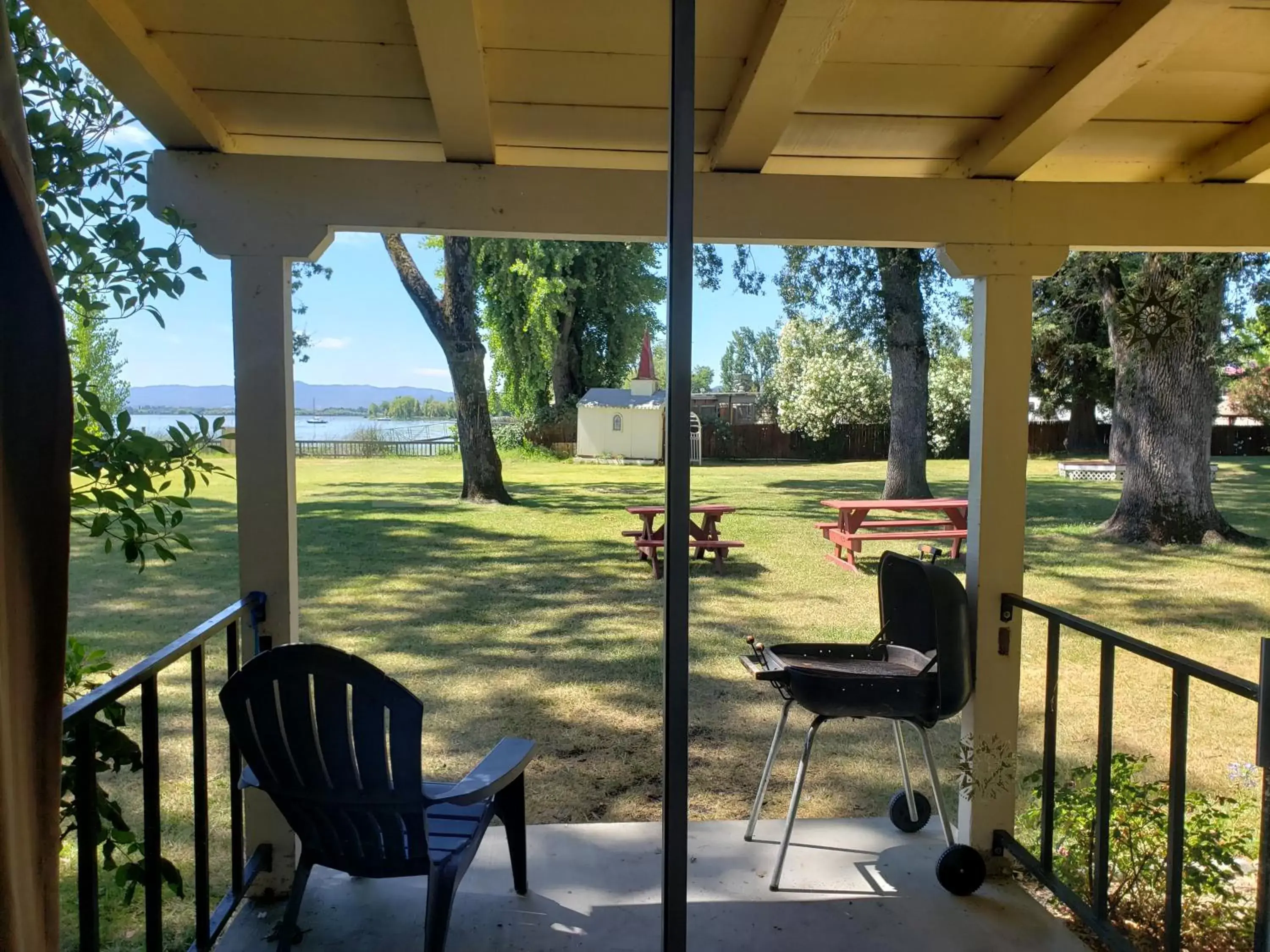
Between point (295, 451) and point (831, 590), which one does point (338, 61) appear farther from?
point (831, 590)

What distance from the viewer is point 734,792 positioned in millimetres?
3447

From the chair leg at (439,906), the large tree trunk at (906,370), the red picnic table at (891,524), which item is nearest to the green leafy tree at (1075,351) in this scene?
the large tree trunk at (906,370)

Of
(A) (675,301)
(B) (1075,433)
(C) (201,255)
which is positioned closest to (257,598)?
(C) (201,255)

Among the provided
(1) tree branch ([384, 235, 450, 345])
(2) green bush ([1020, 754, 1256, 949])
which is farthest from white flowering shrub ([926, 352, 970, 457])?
(1) tree branch ([384, 235, 450, 345])

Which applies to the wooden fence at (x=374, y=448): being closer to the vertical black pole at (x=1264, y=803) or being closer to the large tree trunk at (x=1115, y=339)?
the vertical black pole at (x=1264, y=803)

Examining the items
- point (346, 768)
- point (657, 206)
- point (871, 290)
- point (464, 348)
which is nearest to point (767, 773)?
point (346, 768)

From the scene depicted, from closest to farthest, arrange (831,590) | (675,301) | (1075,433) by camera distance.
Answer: (675,301) < (831,590) < (1075,433)

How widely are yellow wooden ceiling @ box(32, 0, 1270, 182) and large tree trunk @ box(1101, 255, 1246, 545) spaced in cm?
426

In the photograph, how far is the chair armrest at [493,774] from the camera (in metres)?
1.68

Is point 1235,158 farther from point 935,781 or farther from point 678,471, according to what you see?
point 678,471

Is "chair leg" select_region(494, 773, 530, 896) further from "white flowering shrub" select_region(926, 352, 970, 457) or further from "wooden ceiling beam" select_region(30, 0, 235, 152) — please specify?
"white flowering shrub" select_region(926, 352, 970, 457)

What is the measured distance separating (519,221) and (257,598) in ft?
3.70

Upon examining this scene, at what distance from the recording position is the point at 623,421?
362cm

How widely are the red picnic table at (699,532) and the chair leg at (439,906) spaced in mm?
2772
